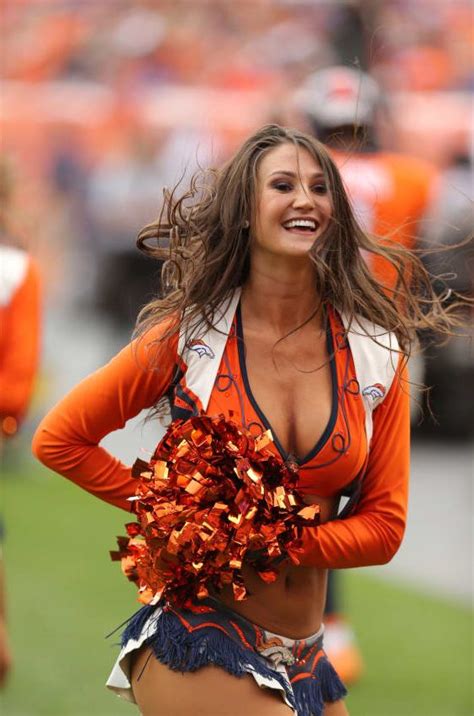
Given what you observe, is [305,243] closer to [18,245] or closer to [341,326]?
[341,326]

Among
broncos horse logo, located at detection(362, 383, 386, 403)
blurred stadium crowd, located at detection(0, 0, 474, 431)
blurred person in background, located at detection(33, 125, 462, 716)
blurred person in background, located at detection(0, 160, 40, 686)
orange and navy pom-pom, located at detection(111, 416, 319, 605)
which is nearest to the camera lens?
orange and navy pom-pom, located at detection(111, 416, 319, 605)

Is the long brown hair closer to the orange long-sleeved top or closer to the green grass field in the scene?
the orange long-sleeved top

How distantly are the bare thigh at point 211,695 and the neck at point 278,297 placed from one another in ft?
2.61

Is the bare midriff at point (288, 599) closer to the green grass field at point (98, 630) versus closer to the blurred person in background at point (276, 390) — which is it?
the blurred person in background at point (276, 390)

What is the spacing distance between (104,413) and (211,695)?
685mm

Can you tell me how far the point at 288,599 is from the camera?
3.21 meters

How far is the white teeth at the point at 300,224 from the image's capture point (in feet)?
10.5

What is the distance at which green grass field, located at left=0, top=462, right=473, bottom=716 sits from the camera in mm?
5578

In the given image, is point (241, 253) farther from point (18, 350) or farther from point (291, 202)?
point (18, 350)

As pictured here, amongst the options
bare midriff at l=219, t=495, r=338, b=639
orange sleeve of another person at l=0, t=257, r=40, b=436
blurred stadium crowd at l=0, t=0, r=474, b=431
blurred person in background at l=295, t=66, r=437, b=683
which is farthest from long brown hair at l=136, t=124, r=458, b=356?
blurred stadium crowd at l=0, t=0, r=474, b=431

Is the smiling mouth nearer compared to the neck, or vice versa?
the smiling mouth

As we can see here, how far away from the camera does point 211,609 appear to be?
3.11 m

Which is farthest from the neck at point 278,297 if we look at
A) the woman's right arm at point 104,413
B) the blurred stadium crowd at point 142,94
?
the blurred stadium crowd at point 142,94

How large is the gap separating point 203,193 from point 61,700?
2.73m
